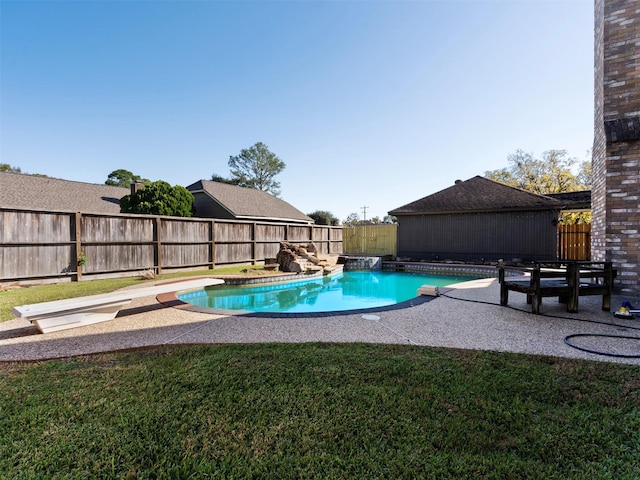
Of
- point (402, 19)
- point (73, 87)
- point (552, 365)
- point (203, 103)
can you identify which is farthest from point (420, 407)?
point (203, 103)

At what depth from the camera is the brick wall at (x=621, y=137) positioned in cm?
582

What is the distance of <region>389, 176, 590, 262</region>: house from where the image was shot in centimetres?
1312

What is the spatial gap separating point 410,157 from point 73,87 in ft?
54.9

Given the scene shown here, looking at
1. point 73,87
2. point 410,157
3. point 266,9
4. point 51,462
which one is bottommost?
point 51,462

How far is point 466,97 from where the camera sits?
12570 millimetres

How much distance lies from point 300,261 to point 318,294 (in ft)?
10.7

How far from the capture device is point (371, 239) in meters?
19.3

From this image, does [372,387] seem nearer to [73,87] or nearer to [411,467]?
[411,467]

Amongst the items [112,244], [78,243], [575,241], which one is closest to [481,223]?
[575,241]

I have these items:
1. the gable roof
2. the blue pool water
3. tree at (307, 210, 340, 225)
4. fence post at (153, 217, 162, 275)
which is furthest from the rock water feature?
tree at (307, 210, 340, 225)

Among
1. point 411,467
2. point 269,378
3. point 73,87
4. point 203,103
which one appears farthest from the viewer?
point 203,103

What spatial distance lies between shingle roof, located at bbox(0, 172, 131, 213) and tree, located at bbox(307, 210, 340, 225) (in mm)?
20412

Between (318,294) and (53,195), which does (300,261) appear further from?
(53,195)

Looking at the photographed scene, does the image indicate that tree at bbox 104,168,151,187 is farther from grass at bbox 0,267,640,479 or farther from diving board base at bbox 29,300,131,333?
grass at bbox 0,267,640,479
